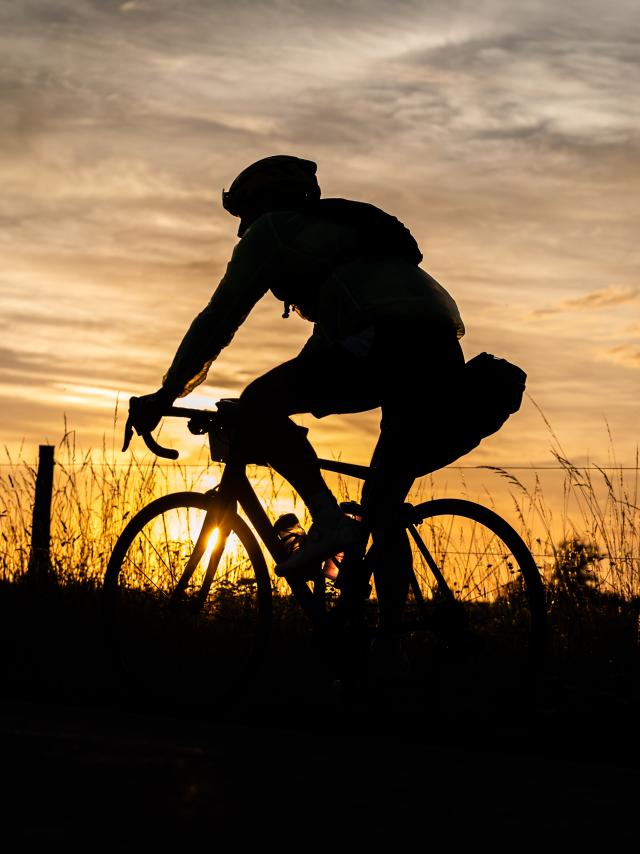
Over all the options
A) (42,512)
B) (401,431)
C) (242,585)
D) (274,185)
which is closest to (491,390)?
(401,431)

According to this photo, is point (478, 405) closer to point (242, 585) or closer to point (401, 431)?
point (401, 431)

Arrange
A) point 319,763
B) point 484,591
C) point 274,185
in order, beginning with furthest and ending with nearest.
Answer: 1. point 484,591
2. point 274,185
3. point 319,763

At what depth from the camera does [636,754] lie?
186 inches

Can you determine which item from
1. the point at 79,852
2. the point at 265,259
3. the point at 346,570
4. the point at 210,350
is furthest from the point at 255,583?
the point at 79,852

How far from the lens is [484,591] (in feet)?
18.7

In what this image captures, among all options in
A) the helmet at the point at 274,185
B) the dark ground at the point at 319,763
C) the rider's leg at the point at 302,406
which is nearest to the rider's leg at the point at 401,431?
the rider's leg at the point at 302,406

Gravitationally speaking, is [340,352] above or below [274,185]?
below

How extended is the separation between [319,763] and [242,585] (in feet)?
5.05

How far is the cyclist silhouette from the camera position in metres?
4.93

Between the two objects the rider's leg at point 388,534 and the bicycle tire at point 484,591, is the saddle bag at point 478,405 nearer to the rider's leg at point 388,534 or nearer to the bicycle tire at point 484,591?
the rider's leg at point 388,534

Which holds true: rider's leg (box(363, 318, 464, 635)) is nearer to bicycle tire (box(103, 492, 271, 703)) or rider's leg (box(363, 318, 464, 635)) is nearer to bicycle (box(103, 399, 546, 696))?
bicycle (box(103, 399, 546, 696))

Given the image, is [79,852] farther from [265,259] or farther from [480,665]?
[480,665]

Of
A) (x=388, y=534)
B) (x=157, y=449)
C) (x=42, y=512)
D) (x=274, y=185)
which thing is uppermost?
(x=274, y=185)

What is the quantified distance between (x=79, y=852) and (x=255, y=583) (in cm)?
243
